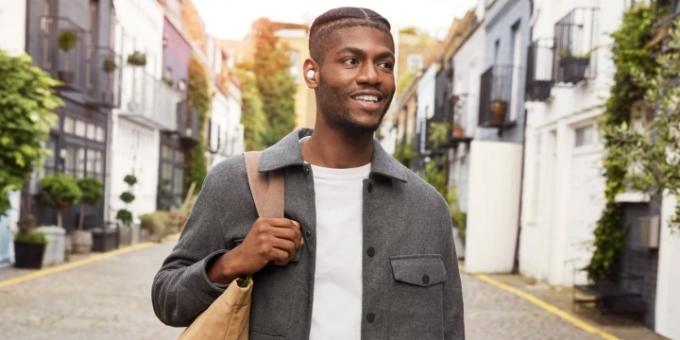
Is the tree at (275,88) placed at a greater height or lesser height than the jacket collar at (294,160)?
greater

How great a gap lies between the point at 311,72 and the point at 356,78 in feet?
0.50

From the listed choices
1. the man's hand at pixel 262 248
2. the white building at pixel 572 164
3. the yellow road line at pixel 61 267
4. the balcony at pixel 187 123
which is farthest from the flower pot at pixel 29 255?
the balcony at pixel 187 123

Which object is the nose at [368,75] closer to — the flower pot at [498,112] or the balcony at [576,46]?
the balcony at [576,46]

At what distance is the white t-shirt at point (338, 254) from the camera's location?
203 centimetres

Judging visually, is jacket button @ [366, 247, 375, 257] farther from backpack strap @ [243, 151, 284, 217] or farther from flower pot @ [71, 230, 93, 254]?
flower pot @ [71, 230, 93, 254]

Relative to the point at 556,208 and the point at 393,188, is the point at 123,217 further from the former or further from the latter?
the point at 393,188

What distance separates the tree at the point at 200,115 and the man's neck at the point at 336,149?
28.1 m

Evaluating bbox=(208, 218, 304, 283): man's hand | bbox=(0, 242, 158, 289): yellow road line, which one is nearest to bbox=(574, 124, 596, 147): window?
bbox=(0, 242, 158, 289): yellow road line

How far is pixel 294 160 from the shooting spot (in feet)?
6.92

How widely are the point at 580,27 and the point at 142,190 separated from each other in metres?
15.2

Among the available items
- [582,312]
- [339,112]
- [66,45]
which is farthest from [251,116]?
[339,112]

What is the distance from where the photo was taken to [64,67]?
15.8 m

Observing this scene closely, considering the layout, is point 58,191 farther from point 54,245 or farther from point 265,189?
point 265,189

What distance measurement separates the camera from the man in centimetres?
202
